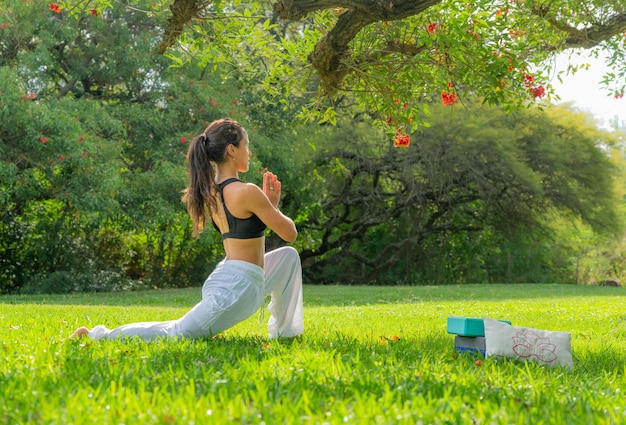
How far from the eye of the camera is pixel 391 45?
599cm

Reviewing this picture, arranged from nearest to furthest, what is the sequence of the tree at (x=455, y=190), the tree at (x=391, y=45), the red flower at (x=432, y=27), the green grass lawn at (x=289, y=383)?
the green grass lawn at (x=289, y=383), the tree at (x=391, y=45), the red flower at (x=432, y=27), the tree at (x=455, y=190)

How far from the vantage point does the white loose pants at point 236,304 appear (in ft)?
14.4

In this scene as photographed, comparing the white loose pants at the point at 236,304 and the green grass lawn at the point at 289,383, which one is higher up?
the white loose pants at the point at 236,304

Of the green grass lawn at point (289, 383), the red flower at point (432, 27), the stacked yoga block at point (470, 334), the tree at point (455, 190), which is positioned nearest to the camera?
the green grass lawn at point (289, 383)

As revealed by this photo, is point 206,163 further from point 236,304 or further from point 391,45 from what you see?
point 391,45

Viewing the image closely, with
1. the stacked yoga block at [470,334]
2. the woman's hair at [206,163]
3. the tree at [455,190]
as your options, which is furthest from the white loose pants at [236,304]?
the tree at [455,190]

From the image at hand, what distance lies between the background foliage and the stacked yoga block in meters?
7.58

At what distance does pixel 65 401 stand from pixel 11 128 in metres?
11.5

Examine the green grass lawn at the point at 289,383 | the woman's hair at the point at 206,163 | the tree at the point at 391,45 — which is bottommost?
the green grass lawn at the point at 289,383

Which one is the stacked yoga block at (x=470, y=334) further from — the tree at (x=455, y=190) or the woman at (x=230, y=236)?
the tree at (x=455, y=190)

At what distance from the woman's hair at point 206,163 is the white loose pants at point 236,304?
402 millimetres

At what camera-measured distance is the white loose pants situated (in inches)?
173

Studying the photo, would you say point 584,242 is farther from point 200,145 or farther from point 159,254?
point 200,145

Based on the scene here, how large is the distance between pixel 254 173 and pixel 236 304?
414 inches
